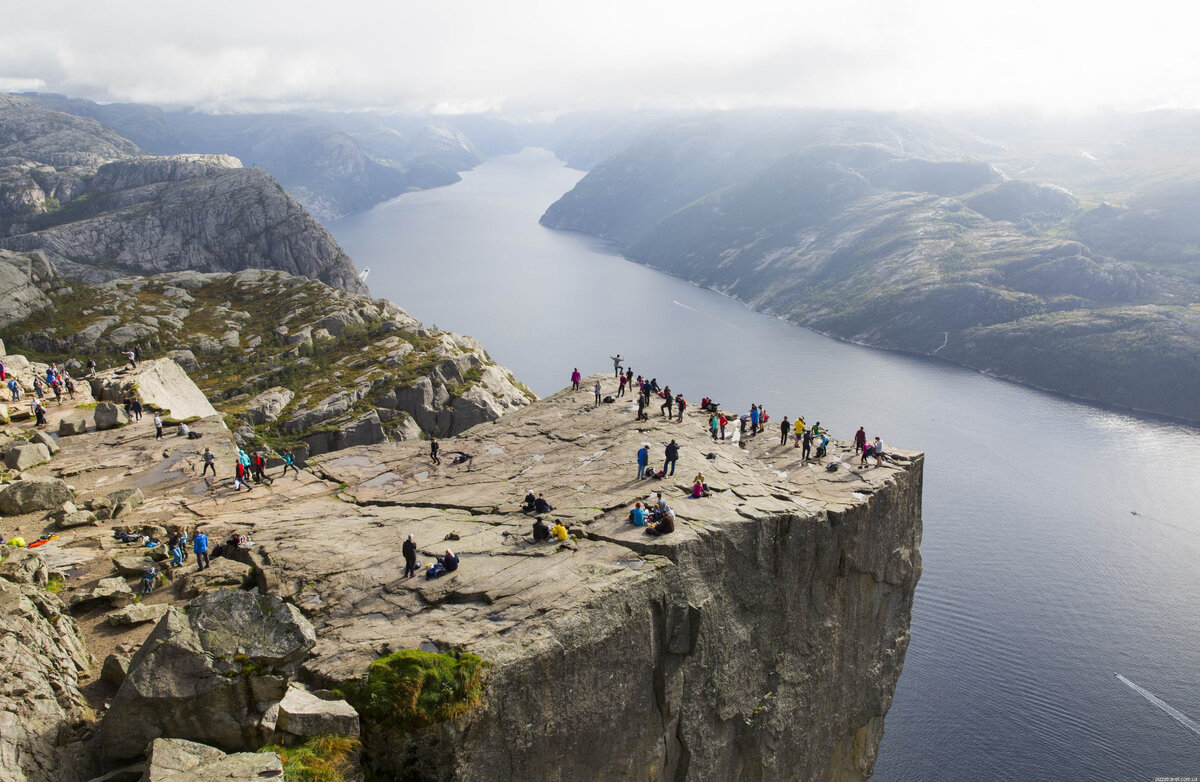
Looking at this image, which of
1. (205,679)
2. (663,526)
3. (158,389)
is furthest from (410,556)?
(158,389)

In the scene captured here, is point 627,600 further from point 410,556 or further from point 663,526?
point 410,556

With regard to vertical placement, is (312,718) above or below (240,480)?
below

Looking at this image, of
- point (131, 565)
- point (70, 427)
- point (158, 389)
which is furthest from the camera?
point (158, 389)

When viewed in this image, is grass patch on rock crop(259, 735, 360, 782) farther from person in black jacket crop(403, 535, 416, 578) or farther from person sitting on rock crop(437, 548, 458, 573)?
person sitting on rock crop(437, 548, 458, 573)

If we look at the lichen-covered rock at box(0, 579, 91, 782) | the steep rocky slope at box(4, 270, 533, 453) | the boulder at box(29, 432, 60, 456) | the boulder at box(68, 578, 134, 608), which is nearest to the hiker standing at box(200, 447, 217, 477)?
the boulder at box(29, 432, 60, 456)

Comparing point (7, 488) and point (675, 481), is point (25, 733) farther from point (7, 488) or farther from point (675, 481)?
point (675, 481)

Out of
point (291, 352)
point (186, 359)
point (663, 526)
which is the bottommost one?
point (186, 359)

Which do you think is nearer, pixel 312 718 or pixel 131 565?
pixel 312 718
